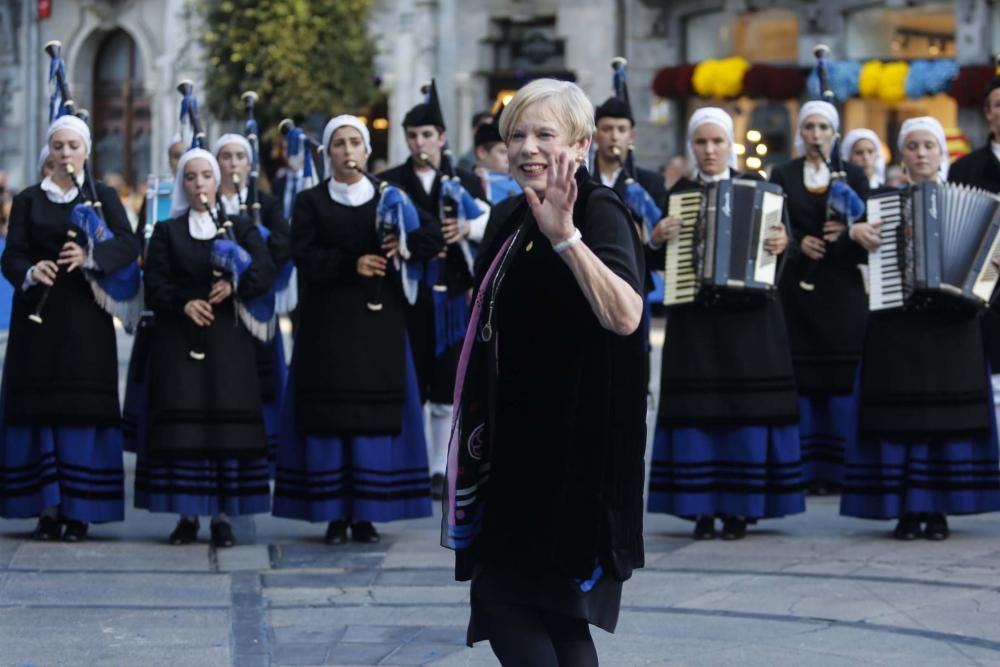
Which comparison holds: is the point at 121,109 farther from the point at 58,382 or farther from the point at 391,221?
the point at 391,221

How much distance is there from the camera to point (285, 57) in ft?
92.5

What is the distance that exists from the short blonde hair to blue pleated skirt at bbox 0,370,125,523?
513cm

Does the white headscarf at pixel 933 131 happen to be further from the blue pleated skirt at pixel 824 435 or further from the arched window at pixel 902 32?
the arched window at pixel 902 32

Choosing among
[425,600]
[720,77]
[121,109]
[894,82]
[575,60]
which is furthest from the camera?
[121,109]

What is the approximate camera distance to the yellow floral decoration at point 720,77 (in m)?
27.2

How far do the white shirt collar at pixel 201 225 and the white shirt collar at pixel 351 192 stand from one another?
564mm

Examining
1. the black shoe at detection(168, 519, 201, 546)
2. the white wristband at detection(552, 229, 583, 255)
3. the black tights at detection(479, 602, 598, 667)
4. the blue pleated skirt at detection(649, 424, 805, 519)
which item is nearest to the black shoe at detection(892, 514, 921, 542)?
the blue pleated skirt at detection(649, 424, 805, 519)

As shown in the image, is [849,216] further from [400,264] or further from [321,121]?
[321,121]

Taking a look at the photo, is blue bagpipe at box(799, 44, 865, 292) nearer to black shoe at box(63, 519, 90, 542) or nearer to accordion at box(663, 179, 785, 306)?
accordion at box(663, 179, 785, 306)

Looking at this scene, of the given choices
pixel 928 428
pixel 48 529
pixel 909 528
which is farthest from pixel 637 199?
pixel 48 529

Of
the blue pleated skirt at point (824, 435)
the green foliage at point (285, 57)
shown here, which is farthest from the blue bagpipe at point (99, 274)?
the green foliage at point (285, 57)

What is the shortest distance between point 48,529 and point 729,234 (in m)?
3.37

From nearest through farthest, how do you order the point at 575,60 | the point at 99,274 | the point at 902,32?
the point at 99,274 < the point at 902,32 < the point at 575,60

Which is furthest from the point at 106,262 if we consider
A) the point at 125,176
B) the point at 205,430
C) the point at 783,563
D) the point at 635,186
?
the point at 125,176
